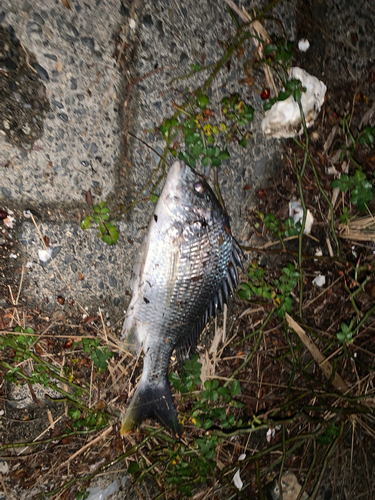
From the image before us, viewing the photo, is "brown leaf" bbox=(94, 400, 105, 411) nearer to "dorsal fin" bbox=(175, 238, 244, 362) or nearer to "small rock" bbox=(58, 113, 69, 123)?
"dorsal fin" bbox=(175, 238, 244, 362)

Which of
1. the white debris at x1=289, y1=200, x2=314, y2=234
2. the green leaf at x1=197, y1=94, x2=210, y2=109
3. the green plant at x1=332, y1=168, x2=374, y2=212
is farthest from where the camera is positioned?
the white debris at x1=289, y1=200, x2=314, y2=234

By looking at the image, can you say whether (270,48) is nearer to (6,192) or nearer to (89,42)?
(89,42)

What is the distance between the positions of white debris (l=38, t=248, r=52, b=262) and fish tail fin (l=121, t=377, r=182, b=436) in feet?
3.92

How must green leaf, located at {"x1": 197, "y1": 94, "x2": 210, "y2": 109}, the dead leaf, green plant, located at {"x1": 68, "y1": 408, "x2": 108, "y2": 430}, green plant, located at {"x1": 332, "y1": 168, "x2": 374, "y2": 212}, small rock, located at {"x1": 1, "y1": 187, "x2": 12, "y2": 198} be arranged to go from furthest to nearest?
the dead leaf → green plant, located at {"x1": 332, "y1": 168, "x2": 374, "y2": 212} → green plant, located at {"x1": 68, "y1": 408, "x2": 108, "y2": 430} → green leaf, located at {"x1": 197, "y1": 94, "x2": 210, "y2": 109} → small rock, located at {"x1": 1, "y1": 187, "x2": 12, "y2": 198}

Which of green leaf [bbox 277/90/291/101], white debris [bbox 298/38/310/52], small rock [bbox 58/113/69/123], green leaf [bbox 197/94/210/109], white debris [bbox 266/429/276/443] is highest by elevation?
white debris [bbox 298/38/310/52]

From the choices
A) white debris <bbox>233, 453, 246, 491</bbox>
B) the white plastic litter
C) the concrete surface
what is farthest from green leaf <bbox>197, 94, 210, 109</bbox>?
the white plastic litter

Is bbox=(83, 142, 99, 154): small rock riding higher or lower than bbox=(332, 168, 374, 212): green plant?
lower

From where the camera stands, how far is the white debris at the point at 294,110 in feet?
7.07

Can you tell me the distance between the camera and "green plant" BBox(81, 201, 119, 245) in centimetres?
199

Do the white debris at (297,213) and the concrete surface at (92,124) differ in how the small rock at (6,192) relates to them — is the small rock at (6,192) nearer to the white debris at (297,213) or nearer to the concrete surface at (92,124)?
the concrete surface at (92,124)

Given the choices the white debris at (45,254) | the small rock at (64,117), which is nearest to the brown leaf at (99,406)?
the white debris at (45,254)

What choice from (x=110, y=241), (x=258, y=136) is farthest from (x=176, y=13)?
A: (x=110, y=241)

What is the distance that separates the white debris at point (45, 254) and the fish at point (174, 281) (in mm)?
669

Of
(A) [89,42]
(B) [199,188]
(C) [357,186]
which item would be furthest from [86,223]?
(C) [357,186]
